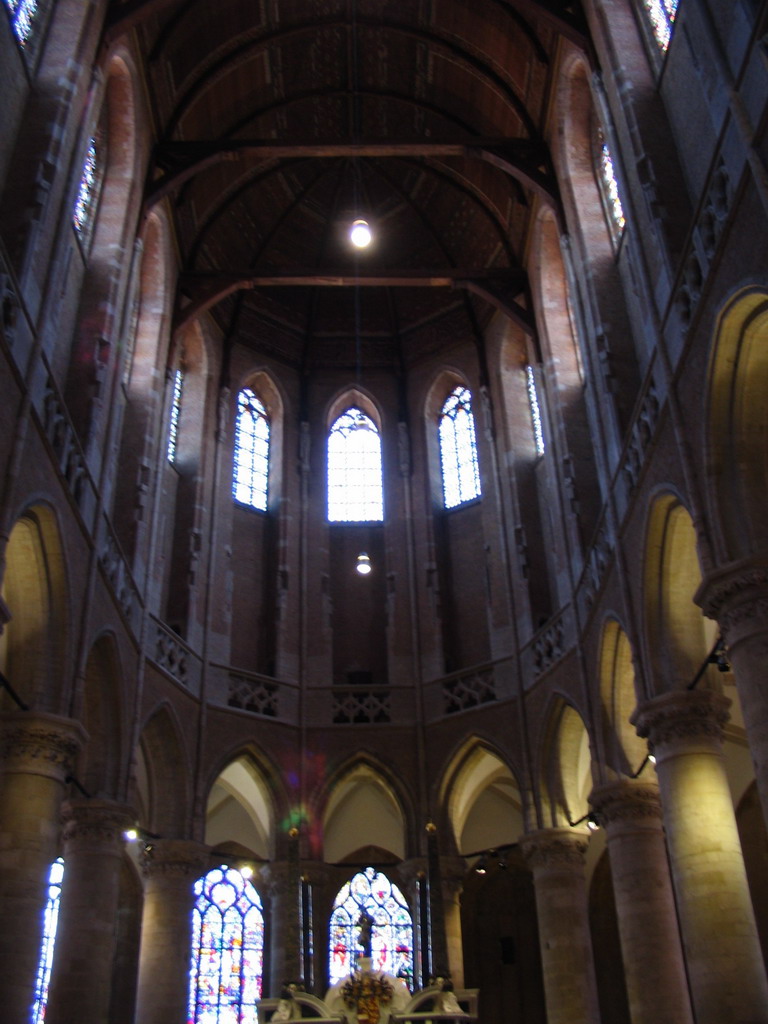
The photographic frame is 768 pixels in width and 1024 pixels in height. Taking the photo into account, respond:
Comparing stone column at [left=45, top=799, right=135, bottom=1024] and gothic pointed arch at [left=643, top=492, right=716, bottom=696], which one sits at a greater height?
gothic pointed arch at [left=643, top=492, right=716, bottom=696]

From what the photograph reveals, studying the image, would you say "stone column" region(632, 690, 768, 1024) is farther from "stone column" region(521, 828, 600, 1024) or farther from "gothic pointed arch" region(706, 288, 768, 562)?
"stone column" region(521, 828, 600, 1024)

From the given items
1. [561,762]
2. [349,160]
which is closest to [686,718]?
[561,762]

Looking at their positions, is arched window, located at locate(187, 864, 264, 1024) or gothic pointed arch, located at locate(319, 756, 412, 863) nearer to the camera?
arched window, located at locate(187, 864, 264, 1024)

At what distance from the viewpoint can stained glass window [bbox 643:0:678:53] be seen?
15477 millimetres

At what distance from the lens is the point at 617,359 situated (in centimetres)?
1664

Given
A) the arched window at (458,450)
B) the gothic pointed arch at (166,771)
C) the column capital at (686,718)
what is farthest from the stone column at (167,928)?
the arched window at (458,450)

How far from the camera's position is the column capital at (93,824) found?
16.0 m

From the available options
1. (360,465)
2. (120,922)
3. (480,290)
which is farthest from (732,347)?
(120,922)

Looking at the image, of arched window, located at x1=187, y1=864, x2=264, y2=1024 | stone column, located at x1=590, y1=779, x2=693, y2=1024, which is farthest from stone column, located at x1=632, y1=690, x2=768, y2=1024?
arched window, located at x1=187, y1=864, x2=264, y2=1024

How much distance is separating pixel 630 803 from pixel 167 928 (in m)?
8.11

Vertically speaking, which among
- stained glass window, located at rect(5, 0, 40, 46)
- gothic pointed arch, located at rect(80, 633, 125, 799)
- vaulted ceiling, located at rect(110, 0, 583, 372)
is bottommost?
gothic pointed arch, located at rect(80, 633, 125, 799)

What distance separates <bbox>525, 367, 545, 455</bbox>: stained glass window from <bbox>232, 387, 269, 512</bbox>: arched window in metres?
6.29

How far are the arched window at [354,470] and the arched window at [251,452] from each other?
5.18 ft

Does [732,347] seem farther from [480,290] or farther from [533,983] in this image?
[533,983]
